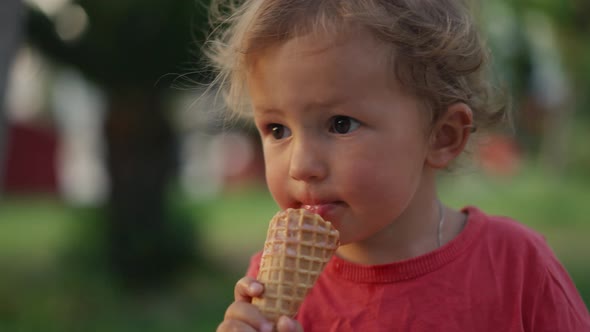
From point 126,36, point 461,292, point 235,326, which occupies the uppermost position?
point 126,36

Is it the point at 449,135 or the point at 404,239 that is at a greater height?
the point at 449,135

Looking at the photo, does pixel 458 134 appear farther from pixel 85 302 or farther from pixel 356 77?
pixel 85 302

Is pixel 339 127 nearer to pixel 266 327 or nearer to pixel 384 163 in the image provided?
pixel 384 163

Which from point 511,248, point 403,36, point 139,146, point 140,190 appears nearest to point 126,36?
point 139,146

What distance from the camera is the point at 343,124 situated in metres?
1.87

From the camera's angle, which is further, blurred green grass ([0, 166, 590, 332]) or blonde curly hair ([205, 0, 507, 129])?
blurred green grass ([0, 166, 590, 332])

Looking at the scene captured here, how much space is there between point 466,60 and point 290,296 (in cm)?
84

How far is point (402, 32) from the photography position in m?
1.90

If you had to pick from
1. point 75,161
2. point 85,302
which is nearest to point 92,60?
point 85,302

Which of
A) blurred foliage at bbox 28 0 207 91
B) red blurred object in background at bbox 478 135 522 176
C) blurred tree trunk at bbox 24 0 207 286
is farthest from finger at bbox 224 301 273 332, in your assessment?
red blurred object in background at bbox 478 135 522 176

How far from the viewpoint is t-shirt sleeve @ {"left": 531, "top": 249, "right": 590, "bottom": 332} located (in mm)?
1940

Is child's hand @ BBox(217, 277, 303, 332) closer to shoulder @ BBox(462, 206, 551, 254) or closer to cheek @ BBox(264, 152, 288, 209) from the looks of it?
cheek @ BBox(264, 152, 288, 209)

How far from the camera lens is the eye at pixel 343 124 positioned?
1.86 meters

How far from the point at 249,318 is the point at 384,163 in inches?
20.1
